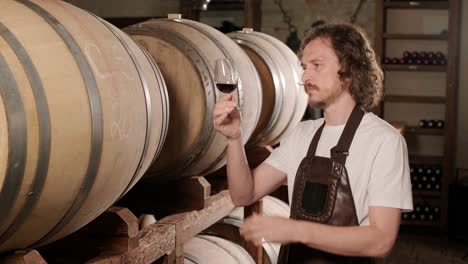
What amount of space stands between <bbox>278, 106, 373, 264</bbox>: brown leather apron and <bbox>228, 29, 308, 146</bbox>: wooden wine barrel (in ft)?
3.70

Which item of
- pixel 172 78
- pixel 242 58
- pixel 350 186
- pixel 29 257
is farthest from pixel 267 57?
pixel 29 257

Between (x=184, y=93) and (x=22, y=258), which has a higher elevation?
(x=184, y=93)

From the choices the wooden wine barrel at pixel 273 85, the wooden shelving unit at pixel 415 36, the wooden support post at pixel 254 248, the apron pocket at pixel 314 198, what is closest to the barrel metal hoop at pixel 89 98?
the apron pocket at pixel 314 198

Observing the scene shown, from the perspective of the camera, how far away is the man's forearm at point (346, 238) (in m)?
1.92

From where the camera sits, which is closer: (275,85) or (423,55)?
(275,85)

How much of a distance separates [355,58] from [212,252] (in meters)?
1.13

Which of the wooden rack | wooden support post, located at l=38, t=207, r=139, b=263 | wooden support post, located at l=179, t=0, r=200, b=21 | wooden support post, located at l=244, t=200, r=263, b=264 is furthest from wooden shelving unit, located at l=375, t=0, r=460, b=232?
wooden support post, located at l=38, t=207, r=139, b=263

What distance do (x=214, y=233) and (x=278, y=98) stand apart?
0.79 meters

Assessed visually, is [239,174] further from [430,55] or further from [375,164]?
[430,55]

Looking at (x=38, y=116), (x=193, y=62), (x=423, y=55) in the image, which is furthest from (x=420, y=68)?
(x=38, y=116)

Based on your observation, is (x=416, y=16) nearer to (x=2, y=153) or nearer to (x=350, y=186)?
(x=350, y=186)

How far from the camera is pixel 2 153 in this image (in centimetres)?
130

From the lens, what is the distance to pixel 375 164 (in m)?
2.05

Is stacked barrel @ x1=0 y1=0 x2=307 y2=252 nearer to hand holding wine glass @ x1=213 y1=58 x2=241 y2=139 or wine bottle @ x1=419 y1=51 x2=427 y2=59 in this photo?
hand holding wine glass @ x1=213 y1=58 x2=241 y2=139
